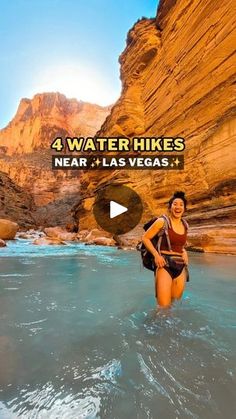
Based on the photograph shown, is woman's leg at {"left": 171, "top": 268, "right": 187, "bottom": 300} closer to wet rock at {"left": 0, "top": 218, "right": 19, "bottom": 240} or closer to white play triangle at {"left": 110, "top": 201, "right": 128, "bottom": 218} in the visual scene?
white play triangle at {"left": 110, "top": 201, "right": 128, "bottom": 218}

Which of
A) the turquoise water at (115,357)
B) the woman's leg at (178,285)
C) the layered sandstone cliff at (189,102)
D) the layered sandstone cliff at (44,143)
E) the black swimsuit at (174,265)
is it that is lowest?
the turquoise water at (115,357)

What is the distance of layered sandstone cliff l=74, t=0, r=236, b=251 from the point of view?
11.5 metres

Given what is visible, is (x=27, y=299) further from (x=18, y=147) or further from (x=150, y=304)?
(x=18, y=147)

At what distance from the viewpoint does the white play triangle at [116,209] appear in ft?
69.4

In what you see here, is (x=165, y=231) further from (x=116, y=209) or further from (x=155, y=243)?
(x=116, y=209)

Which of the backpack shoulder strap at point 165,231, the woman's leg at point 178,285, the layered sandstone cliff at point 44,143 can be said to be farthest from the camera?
the layered sandstone cliff at point 44,143

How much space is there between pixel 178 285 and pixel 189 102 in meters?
13.3

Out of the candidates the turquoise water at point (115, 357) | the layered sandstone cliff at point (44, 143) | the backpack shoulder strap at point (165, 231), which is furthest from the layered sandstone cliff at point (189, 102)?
the layered sandstone cliff at point (44, 143)

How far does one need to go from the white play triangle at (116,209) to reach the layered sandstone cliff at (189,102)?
220 cm

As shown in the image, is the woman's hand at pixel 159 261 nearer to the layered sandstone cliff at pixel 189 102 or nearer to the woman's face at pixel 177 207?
the woman's face at pixel 177 207

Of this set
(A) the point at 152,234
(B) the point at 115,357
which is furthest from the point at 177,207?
(B) the point at 115,357

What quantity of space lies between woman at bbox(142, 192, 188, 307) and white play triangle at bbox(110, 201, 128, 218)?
17.3 metres

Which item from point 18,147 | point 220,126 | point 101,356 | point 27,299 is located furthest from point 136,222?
point 18,147

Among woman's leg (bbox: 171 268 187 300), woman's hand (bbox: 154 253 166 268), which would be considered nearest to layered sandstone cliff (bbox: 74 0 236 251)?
woman's leg (bbox: 171 268 187 300)
